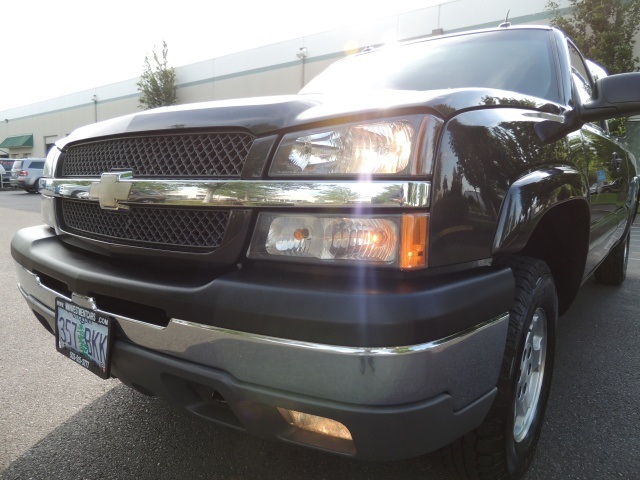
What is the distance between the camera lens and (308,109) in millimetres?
1429

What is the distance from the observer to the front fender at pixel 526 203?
148 cm

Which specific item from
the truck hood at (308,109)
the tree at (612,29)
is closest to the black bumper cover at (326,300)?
the truck hood at (308,109)

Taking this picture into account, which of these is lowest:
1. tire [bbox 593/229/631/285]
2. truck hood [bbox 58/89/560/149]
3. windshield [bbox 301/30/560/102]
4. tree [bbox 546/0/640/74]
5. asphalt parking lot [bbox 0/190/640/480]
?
asphalt parking lot [bbox 0/190/640/480]

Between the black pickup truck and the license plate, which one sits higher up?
the black pickup truck

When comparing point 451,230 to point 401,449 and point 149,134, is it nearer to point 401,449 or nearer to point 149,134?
point 401,449

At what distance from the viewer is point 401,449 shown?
1273 millimetres

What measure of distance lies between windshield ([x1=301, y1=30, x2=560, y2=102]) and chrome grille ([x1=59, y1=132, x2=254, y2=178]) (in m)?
1.18

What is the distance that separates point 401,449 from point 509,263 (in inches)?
32.6

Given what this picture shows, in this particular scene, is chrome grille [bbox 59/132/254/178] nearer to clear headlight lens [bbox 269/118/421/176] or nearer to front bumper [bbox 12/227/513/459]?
clear headlight lens [bbox 269/118/421/176]

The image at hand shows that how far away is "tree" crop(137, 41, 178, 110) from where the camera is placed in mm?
26312

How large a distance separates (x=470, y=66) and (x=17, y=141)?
51.1 meters

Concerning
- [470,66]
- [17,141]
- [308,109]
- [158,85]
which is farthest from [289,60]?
[17,141]

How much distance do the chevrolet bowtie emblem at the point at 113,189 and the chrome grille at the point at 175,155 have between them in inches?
2.0

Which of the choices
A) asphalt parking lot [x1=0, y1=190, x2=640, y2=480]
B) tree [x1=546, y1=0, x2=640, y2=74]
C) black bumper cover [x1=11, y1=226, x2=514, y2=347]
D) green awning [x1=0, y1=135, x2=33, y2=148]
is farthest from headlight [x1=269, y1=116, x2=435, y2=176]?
green awning [x1=0, y1=135, x2=33, y2=148]
